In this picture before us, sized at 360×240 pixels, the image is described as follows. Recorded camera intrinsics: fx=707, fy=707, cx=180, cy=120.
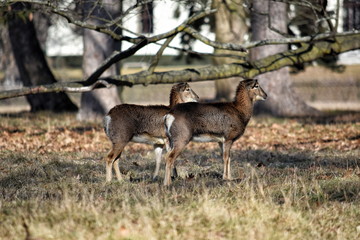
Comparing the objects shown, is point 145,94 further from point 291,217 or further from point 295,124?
point 291,217

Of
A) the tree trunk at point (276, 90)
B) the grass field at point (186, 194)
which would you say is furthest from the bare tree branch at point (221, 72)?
the tree trunk at point (276, 90)

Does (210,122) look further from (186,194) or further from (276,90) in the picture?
(276,90)

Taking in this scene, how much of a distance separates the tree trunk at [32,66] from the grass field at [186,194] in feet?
27.7

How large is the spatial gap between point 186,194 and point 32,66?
667 inches

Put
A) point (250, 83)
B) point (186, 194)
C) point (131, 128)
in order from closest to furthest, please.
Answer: point (186, 194), point (131, 128), point (250, 83)

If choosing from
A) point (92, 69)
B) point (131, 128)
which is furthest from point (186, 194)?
point (92, 69)

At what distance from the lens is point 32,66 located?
79.8ft

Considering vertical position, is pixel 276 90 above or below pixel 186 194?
above

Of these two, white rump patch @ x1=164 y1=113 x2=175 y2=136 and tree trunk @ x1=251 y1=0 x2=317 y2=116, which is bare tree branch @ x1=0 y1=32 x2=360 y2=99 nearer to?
white rump patch @ x1=164 y1=113 x2=175 y2=136

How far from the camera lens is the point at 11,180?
10.2m

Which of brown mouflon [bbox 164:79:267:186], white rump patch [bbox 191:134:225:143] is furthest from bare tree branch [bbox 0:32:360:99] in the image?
white rump patch [bbox 191:134:225:143]

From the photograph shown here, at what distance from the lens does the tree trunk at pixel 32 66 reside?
2409cm

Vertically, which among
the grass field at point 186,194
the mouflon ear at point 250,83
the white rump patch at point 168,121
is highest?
the mouflon ear at point 250,83

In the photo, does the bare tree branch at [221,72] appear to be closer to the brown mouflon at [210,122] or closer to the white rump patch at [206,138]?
the brown mouflon at [210,122]
